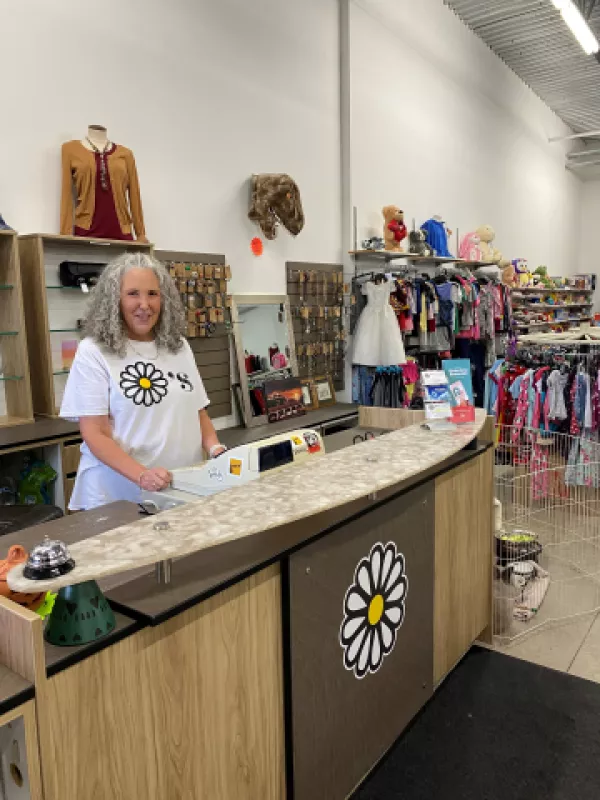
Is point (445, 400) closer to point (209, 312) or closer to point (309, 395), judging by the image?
point (209, 312)

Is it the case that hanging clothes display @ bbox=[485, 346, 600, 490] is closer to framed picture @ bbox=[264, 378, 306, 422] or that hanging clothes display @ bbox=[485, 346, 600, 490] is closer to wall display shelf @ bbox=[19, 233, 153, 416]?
framed picture @ bbox=[264, 378, 306, 422]

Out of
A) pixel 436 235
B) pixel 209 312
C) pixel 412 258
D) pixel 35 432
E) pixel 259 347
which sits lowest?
pixel 35 432

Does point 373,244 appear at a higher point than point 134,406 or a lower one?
higher

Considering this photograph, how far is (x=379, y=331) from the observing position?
5.73m

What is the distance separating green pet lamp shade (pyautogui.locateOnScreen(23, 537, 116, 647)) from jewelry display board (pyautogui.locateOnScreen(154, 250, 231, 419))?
10.3 ft

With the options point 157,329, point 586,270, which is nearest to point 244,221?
point 157,329

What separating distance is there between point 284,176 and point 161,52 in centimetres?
117

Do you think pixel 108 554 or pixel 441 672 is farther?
pixel 441 672

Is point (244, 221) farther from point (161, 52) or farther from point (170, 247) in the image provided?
point (161, 52)

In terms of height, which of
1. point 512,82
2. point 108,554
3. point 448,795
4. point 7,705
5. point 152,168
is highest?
point 512,82

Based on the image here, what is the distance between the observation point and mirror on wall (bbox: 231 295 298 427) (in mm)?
4734

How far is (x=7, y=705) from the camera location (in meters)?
1.05

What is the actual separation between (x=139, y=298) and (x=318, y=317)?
11.3ft

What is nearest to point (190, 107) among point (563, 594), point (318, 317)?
point (318, 317)
